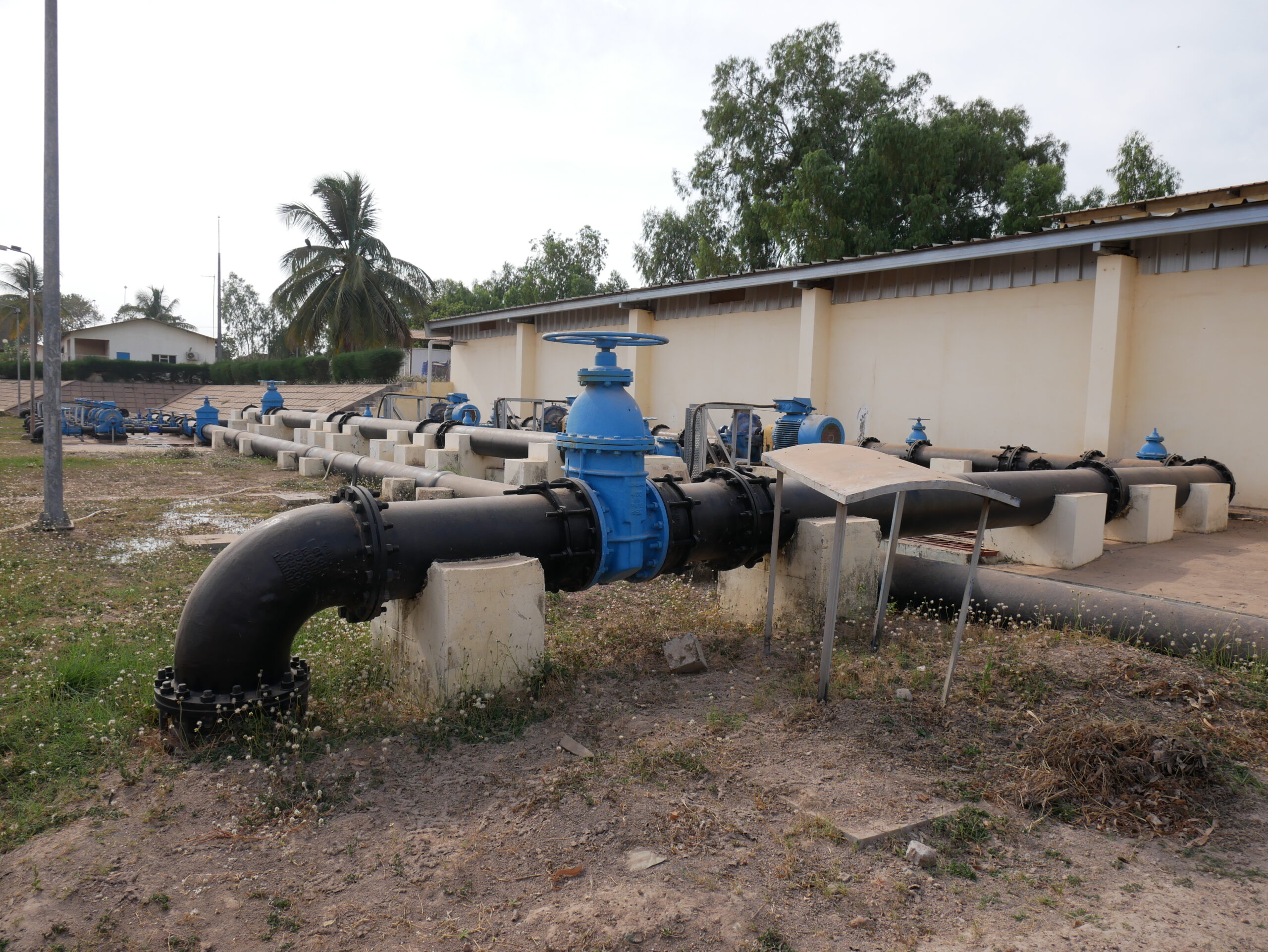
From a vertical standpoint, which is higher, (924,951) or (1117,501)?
(1117,501)

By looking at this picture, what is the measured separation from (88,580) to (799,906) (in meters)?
6.02

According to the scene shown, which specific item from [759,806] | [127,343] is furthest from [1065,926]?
[127,343]

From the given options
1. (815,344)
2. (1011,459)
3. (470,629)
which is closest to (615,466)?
(470,629)

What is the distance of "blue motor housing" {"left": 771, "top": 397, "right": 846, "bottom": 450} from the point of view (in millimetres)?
11047

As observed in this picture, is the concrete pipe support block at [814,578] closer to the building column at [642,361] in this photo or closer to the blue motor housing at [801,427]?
the blue motor housing at [801,427]

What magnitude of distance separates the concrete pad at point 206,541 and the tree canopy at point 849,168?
18.6 m

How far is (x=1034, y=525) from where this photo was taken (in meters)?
7.54

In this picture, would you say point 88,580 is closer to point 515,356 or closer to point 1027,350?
point 1027,350

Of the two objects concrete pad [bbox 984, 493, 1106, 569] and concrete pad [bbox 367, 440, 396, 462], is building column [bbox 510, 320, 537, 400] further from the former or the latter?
concrete pad [bbox 984, 493, 1106, 569]

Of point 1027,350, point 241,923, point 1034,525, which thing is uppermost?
point 1027,350

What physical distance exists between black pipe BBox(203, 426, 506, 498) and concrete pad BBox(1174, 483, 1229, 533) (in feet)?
24.1

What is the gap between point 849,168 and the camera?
25062 mm

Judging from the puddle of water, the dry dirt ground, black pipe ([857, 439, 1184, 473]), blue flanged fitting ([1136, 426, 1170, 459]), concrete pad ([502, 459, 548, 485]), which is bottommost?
the dry dirt ground

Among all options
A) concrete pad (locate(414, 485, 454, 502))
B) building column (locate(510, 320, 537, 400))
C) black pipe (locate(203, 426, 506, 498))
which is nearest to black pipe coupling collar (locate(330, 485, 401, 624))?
black pipe (locate(203, 426, 506, 498))
